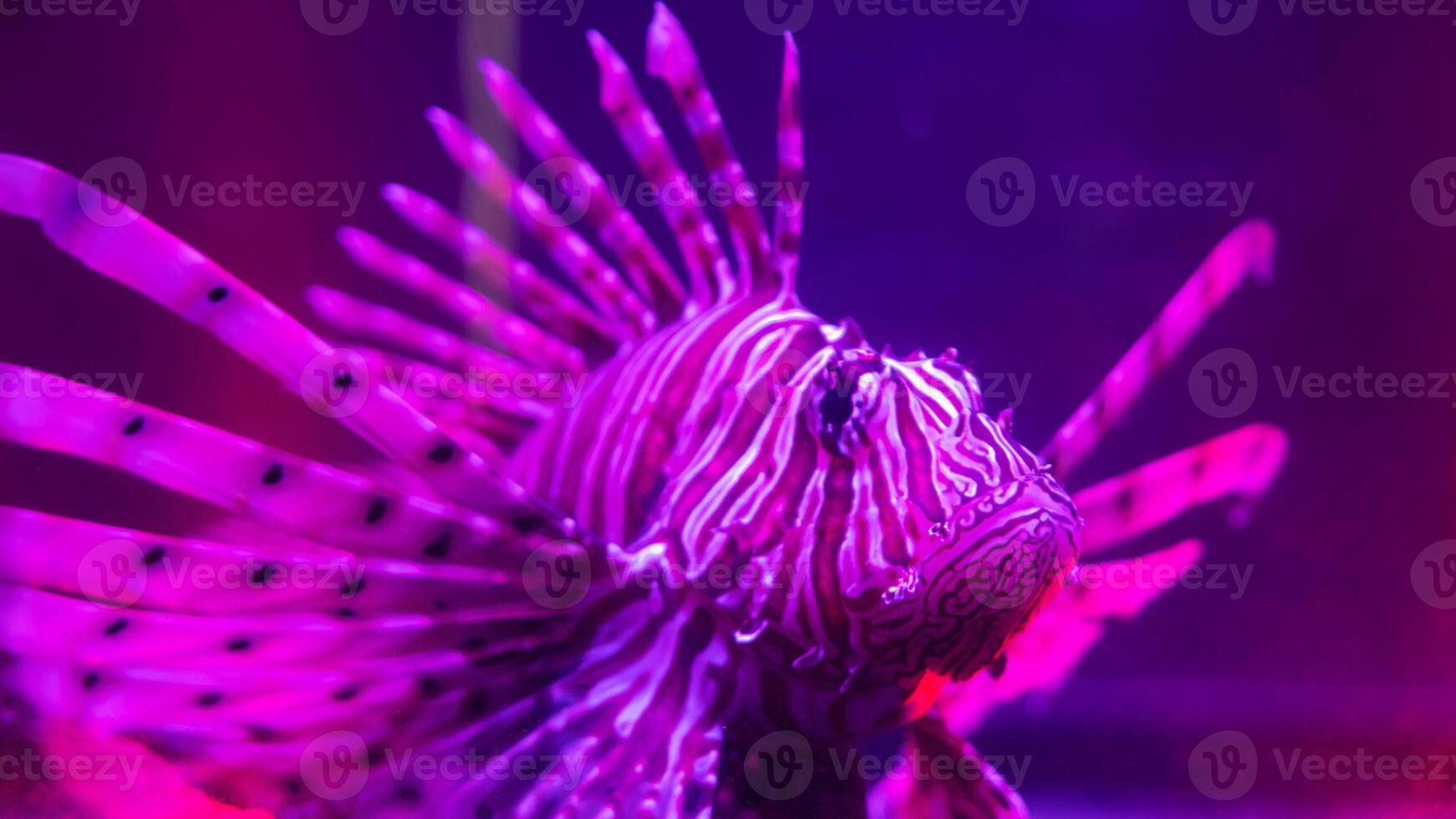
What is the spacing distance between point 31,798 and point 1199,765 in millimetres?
3405

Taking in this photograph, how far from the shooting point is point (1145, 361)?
228 cm

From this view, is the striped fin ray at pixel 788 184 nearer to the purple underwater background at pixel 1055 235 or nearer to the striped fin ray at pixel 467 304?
the striped fin ray at pixel 467 304

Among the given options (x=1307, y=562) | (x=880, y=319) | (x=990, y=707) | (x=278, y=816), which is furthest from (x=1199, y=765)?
(x=278, y=816)

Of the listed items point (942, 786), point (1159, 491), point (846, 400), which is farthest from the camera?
point (1159, 491)

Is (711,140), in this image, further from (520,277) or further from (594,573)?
(594,573)

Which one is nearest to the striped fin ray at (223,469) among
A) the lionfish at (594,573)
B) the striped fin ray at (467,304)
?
the lionfish at (594,573)

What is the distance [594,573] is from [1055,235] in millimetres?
2991

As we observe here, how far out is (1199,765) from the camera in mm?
3486

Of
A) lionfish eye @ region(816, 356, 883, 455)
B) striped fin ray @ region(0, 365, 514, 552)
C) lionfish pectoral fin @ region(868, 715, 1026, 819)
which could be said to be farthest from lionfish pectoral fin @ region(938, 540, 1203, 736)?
striped fin ray @ region(0, 365, 514, 552)

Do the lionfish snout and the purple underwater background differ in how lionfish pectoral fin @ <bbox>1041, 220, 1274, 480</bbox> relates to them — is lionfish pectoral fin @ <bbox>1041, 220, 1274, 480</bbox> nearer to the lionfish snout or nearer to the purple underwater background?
the lionfish snout

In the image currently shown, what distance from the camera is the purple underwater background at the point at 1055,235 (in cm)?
367

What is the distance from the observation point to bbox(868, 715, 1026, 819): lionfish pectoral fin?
2.18 metres

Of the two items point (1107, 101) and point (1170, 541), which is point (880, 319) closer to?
point (1107, 101)

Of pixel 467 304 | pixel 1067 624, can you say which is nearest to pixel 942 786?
pixel 1067 624
